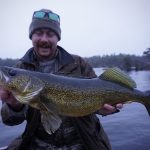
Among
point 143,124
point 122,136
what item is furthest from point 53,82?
point 143,124

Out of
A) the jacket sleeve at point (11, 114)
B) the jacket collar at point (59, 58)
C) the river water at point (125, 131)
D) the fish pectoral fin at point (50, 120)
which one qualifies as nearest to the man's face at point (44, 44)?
the jacket collar at point (59, 58)

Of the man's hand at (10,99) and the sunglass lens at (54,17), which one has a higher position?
the sunglass lens at (54,17)

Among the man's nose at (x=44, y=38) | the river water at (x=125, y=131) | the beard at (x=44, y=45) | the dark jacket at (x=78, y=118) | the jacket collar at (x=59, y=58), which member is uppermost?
the man's nose at (x=44, y=38)

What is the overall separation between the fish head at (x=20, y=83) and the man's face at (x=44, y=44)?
1.00m

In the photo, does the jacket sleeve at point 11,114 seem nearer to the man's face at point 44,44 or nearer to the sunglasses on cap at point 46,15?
the man's face at point 44,44

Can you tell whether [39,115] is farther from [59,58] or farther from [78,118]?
[59,58]

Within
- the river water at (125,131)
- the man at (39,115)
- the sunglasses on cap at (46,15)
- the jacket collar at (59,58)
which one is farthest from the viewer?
the river water at (125,131)

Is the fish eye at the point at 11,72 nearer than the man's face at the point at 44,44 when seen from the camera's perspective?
Yes

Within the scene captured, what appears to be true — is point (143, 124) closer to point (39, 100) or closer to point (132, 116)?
point (132, 116)

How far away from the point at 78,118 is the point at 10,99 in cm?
110

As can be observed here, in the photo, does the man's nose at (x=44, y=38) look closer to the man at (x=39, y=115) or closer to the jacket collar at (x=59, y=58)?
the man at (x=39, y=115)

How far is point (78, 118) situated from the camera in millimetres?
4703

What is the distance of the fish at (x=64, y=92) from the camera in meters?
4.05

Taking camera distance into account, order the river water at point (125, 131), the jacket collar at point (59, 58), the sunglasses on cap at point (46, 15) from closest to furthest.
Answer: the jacket collar at point (59, 58)
the sunglasses on cap at point (46, 15)
the river water at point (125, 131)
